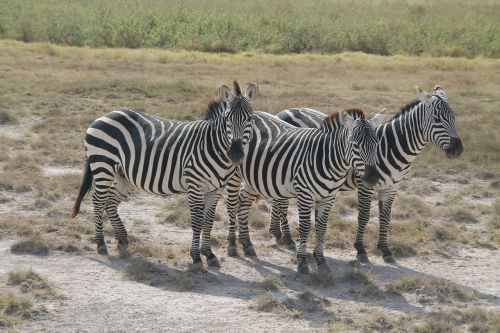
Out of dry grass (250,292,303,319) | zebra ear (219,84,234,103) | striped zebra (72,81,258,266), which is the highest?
zebra ear (219,84,234,103)

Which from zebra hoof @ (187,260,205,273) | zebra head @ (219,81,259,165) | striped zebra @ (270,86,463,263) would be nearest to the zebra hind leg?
striped zebra @ (270,86,463,263)

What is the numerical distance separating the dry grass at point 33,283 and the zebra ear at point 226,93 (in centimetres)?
281

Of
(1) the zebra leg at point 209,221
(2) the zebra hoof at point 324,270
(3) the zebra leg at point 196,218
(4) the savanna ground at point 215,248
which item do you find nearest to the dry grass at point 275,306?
(4) the savanna ground at point 215,248

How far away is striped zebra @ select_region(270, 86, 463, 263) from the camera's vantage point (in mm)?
9297

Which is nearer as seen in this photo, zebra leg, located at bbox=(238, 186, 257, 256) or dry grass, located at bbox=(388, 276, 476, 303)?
dry grass, located at bbox=(388, 276, 476, 303)

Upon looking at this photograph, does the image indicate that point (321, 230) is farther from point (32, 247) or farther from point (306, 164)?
point (32, 247)

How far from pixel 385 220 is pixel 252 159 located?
191 cm

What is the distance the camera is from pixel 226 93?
861 cm

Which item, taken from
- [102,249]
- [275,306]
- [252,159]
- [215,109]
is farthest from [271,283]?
[102,249]

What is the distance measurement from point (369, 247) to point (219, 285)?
256 centimetres

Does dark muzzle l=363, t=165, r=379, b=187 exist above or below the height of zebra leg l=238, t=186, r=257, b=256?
above

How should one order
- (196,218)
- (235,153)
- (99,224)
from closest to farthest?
(235,153)
(196,218)
(99,224)

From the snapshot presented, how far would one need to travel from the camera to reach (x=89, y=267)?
8.92 m

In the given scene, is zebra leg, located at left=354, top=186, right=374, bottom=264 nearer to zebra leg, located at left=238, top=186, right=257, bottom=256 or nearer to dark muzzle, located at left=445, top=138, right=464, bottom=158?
dark muzzle, located at left=445, top=138, right=464, bottom=158
